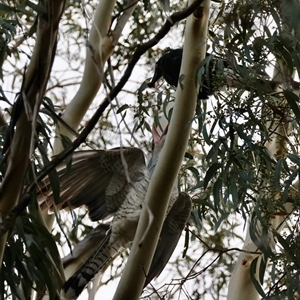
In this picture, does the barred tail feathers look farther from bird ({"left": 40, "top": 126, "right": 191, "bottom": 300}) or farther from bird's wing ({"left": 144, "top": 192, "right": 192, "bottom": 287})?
bird's wing ({"left": 144, "top": 192, "right": 192, "bottom": 287})

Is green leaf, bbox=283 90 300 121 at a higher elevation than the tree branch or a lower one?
higher

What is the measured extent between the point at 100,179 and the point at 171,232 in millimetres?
393

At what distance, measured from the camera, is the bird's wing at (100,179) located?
2.82 meters

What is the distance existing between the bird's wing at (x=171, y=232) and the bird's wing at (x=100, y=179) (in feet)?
0.69

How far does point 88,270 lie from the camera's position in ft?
9.11

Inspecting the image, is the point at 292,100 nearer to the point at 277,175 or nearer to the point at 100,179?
the point at 277,175

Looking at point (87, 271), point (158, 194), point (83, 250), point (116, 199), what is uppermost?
point (116, 199)

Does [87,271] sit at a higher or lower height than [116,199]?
lower

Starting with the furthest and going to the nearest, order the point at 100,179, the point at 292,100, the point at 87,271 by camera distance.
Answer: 1. the point at 100,179
2. the point at 87,271
3. the point at 292,100

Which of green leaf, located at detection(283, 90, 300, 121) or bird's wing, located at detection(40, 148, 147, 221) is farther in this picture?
bird's wing, located at detection(40, 148, 147, 221)

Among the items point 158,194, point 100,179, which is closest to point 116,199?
point 100,179

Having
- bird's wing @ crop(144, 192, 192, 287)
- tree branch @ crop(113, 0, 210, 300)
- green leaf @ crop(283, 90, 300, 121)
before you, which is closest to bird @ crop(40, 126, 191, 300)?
bird's wing @ crop(144, 192, 192, 287)

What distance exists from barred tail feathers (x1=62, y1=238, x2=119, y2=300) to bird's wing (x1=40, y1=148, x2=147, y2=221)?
0.17m

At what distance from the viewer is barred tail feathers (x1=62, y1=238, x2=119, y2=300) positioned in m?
2.68
